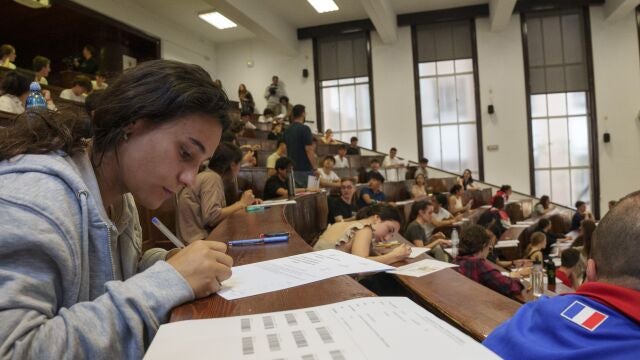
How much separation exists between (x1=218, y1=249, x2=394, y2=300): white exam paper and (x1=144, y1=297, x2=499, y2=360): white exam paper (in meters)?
0.15

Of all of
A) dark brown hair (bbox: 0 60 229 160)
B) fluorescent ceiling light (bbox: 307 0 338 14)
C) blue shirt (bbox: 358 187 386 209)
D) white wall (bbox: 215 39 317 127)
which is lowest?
blue shirt (bbox: 358 187 386 209)

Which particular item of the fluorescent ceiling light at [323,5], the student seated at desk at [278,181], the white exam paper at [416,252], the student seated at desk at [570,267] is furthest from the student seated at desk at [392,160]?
the white exam paper at [416,252]

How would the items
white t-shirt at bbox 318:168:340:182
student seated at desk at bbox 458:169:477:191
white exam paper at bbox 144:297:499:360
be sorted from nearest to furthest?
white exam paper at bbox 144:297:499:360 < white t-shirt at bbox 318:168:340:182 < student seated at desk at bbox 458:169:477:191

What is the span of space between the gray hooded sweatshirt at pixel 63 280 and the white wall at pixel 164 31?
8.65 m

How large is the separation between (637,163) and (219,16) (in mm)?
9924

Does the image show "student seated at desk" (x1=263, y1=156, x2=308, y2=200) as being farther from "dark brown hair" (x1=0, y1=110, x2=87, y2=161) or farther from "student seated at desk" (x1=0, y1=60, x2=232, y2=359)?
"dark brown hair" (x1=0, y1=110, x2=87, y2=161)

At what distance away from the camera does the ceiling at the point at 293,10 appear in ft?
31.1

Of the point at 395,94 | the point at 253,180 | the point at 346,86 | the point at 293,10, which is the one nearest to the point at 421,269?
the point at 253,180

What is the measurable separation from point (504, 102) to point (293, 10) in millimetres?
5258

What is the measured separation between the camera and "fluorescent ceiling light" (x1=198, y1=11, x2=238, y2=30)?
32.8ft

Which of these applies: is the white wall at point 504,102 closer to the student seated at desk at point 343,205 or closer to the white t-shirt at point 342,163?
the white t-shirt at point 342,163

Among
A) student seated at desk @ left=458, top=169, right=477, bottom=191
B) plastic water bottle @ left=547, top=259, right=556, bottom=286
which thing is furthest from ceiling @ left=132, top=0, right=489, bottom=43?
plastic water bottle @ left=547, top=259, right=556, bottom=286

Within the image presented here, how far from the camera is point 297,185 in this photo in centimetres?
489

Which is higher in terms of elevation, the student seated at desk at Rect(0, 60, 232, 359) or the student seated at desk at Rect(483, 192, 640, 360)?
the student seated at desk at Rect(0, 60, 232, 359)
